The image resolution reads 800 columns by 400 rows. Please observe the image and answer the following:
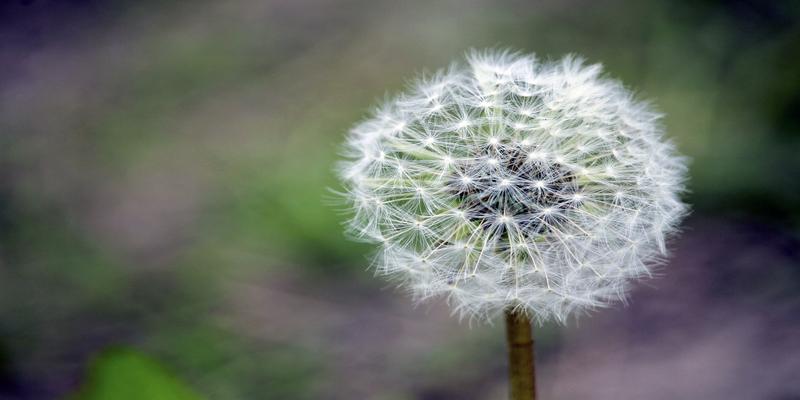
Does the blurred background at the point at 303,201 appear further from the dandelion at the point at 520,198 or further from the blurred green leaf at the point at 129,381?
the dandelion at the point at 520,198

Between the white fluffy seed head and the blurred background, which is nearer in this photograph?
the white fluffy seed head

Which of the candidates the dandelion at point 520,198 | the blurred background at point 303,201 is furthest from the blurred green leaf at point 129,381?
the blurred background at point 303,201

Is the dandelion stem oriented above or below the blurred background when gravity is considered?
below

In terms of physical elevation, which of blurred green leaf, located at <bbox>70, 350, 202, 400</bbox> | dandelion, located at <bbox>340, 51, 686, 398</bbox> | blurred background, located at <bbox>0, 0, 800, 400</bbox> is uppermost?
blurred background, located at <bbox>0, 0, 800, 400</bbox>

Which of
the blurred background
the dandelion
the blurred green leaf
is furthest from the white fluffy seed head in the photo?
the blurred background

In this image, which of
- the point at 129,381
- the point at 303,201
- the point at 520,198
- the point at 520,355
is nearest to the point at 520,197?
the point at 520,198

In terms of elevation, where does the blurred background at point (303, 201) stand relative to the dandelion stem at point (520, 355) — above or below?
above

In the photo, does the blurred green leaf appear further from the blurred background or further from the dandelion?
the blurred background

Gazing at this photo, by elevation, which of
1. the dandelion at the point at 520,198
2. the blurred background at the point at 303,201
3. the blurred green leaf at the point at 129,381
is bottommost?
the blurred green leaf at the point at 129,381
